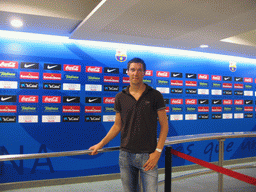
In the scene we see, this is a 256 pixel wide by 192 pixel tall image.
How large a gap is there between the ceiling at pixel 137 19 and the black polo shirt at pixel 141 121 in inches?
49.4

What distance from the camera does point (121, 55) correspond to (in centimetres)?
427

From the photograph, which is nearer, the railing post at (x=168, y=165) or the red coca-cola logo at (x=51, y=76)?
the railing post at (x=168, y=165)

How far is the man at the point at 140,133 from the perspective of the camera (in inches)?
60.5

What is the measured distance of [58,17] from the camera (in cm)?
298

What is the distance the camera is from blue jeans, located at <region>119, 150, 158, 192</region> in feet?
5.04

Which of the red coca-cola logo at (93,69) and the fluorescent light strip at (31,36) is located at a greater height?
the fluorescent light strip at (31,36)

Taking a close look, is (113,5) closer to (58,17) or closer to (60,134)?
(58,17)

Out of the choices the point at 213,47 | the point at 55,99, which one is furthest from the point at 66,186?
the point at 213,47

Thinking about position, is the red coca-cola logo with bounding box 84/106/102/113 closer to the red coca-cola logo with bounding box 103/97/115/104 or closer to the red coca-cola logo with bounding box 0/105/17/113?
the red coca-cola logo with bounding box 103/97/115/104

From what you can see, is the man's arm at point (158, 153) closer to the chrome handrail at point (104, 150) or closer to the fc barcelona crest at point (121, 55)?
the chrome handrail at point (104, 150)

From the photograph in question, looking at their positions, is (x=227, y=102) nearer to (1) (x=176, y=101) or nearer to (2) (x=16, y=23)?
(1) (x=176, y=101)

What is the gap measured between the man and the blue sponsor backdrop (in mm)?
2463

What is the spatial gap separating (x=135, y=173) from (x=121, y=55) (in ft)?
9.83

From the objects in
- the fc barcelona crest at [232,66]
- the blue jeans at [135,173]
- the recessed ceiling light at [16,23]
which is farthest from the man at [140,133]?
the fc barcelona crest at [232,66]
